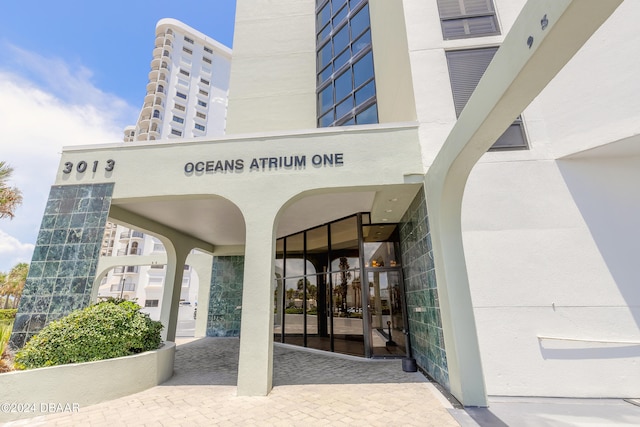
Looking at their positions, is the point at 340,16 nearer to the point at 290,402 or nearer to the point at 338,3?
the point at 338,3

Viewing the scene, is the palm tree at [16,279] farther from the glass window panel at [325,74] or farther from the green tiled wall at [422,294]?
the green tiled wall at [422,294]

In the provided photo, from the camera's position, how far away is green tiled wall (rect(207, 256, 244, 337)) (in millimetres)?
13781

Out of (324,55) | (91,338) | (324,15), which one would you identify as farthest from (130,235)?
(91,338)

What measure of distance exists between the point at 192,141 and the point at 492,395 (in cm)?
802

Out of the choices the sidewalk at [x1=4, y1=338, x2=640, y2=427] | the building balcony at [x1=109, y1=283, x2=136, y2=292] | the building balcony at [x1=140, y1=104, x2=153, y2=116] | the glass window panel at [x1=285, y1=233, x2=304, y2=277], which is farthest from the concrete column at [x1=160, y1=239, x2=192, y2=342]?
the building balcony at [x1=140, y1=104, x2=153, y2=116]

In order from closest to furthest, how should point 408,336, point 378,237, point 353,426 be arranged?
point 353,426 < point 408,336 < point 378,237

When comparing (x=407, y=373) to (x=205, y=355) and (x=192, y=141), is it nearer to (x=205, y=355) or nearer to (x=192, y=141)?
(x=205, y=355)

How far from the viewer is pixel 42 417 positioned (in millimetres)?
4512

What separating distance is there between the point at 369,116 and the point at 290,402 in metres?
9.93

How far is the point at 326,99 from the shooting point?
14039 mm

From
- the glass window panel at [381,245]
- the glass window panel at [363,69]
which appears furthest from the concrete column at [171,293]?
the glass window panel at [363,69]

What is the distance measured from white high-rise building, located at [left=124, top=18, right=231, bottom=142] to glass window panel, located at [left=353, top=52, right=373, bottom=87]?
44.5m

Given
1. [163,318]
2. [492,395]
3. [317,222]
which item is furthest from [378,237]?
[163,318]

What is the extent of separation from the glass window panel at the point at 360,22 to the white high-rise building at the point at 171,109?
40.7 m
